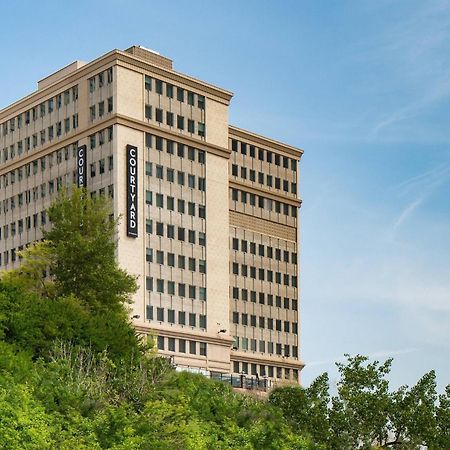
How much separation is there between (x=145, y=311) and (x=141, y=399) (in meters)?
53.9

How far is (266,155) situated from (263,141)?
171 cm

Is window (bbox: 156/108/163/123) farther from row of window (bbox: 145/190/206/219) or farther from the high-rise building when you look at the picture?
row of window (bbox: 145/190/206/219)

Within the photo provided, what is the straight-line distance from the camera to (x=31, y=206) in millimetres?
115250

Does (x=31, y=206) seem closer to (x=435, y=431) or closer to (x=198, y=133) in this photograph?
(x=198, y=133)

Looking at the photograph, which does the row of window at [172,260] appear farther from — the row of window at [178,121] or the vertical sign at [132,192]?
the row of window at [178,121]

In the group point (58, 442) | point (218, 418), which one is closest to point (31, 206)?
point (218, 418)

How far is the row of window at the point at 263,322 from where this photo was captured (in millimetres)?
119556

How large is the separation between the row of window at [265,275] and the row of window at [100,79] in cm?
2548

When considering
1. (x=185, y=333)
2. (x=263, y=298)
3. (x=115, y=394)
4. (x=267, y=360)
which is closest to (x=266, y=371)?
(x=267, y=360)

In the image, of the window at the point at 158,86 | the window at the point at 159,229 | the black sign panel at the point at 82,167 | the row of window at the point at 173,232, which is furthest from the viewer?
the window at the point at 158,86

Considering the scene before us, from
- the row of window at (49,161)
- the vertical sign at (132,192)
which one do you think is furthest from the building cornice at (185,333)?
the row of window at (49,161)

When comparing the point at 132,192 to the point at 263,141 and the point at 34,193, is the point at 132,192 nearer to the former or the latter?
the point at 34,193

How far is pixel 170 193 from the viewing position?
10788cm

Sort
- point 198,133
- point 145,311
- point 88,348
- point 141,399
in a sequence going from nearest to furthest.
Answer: point 141,399, point 88,348, point 145,311, point 198,133
